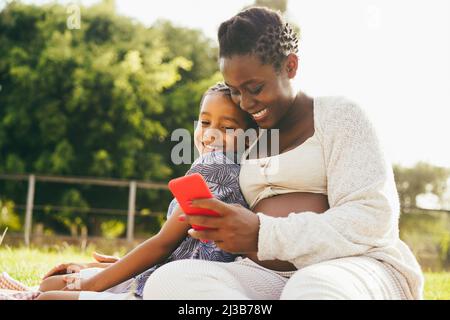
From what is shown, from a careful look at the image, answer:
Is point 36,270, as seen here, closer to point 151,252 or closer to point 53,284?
point 53,284

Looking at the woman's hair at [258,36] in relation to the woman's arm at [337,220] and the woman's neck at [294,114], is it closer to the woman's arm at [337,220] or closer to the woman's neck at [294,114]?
the woman's neck at [294,114]

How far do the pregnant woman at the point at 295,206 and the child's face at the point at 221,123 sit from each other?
214 millimetres

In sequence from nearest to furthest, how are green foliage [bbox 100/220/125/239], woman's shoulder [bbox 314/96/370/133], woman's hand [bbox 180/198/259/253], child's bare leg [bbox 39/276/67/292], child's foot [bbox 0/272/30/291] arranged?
woman's hand [bbox 180/198/259/253]
woman's shoulder [bbox 314/96/370/133]
child's bare leg [bbox 39/276/67/292]
child's foot [bbox 0/272/30/291]
green foliage [bbox 100/220/125/239]

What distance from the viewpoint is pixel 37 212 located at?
16.3 m

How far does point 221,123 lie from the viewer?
279 centimetres

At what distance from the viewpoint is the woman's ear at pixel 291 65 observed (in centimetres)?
252

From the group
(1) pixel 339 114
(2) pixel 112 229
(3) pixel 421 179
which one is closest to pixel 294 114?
(1) pixel 339 114

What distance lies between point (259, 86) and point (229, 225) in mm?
688

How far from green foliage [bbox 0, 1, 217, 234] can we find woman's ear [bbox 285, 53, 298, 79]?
44.0ft

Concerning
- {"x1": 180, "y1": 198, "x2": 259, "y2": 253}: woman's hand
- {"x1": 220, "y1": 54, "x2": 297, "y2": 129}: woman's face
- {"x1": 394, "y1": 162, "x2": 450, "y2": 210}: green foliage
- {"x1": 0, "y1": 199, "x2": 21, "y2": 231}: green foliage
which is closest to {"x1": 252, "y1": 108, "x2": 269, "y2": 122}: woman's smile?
{"x1": 220, "y1": 54, "x2": 297, "y2": 129}: woman's face

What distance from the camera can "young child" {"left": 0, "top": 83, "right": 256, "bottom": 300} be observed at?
8.01 ft

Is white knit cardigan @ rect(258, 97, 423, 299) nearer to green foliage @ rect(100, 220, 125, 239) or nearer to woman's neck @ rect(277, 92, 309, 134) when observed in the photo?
woman's neck @ rect(277, 92, 309, 134)
